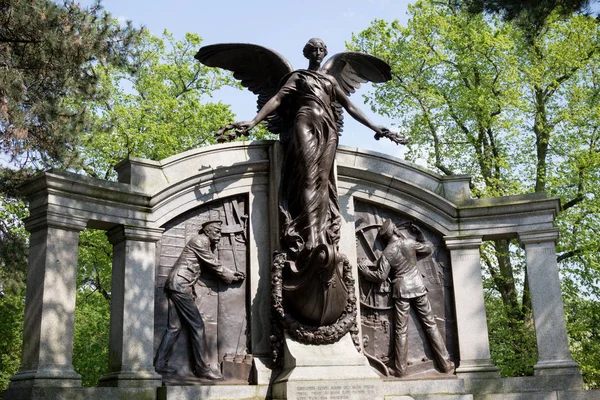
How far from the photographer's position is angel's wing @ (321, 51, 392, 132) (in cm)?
1105

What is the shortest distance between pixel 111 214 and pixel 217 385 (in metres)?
2.63

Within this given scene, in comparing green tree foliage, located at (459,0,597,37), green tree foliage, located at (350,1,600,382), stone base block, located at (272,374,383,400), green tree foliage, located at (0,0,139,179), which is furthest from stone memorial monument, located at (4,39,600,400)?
green tree foliage, located at (350,1,600,382)

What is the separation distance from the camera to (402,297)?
10258 millimetres

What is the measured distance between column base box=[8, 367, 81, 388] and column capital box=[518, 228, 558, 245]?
6.81 meters

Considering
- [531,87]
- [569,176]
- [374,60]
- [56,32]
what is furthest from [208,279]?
[531,87]

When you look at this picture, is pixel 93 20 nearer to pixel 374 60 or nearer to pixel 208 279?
pixel 374 60

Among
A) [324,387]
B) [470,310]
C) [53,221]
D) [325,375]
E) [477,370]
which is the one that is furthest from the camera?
[470,310]

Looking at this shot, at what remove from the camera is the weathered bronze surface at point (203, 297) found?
8.97 metres

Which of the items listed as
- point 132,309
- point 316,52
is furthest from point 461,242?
point 132,309

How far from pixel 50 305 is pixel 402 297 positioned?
196 inches

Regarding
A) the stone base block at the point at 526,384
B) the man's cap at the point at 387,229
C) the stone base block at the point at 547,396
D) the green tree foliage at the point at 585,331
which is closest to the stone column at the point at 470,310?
the stone base block at the point at 526,384

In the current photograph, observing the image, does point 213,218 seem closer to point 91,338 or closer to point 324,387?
point 324,387

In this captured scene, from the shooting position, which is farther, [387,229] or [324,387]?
[387,229]

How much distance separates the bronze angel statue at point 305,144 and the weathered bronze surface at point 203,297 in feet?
2.50
